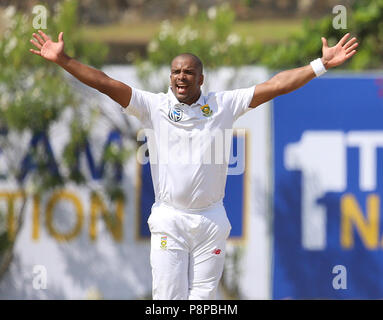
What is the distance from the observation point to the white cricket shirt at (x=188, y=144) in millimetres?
5289

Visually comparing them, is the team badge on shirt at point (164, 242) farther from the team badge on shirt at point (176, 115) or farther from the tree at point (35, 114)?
the tree at point (35, 114)

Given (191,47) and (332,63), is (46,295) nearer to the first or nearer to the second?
(191,47)

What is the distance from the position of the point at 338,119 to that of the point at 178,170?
5084 millimetres

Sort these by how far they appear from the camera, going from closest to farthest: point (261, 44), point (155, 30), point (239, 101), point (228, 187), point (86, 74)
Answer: point (86, 74) < point (239, 101) < point (228, 187) < point (261, 44) < point (155, 30)

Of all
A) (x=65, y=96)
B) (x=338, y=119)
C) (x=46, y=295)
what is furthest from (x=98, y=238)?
(x=338, y=119)

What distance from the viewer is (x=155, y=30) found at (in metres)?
11.5

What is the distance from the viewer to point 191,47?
9.74 m

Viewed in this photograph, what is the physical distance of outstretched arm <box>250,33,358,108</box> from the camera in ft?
17.6

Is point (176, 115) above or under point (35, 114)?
under

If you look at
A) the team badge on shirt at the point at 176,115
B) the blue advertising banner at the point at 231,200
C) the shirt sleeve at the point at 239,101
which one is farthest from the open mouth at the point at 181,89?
the blue advertising banner at the point at 231,200

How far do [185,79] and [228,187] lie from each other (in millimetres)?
4788

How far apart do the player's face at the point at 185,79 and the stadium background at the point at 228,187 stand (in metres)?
4.42

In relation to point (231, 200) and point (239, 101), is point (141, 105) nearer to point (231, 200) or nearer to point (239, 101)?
point (239, 101)

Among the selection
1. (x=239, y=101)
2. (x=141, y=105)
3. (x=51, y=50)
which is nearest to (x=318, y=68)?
(x=239, y=101)
